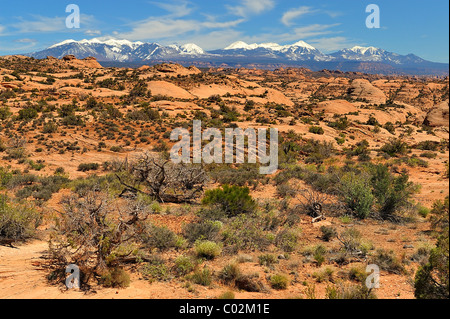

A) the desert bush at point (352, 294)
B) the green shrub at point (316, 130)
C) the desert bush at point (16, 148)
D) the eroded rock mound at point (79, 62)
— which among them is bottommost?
the desert bush at point (352, 294)

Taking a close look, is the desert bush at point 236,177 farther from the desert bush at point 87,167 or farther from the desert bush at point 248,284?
the desert bush at point 248,284

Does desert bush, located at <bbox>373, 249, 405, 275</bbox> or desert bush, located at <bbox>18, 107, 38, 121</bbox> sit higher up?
desert bush, located at <bbox>18, 107, 38, 121</bbox>

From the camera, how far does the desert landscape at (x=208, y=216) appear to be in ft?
18.3

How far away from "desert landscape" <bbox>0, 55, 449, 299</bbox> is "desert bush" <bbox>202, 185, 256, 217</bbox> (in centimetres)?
4

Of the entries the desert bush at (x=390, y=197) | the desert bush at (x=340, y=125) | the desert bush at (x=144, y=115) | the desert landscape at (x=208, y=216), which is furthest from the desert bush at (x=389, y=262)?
the desert bush at (x=340, y=125)

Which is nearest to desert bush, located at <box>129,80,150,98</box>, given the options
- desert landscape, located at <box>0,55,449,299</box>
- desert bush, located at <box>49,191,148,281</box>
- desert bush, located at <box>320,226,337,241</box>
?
desert landscape, located at <box>0,55,449,299</box>

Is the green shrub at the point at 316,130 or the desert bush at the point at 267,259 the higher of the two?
the green shrub at the point at 316,130

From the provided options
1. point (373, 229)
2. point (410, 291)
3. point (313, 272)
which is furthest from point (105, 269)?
point (373, 229)

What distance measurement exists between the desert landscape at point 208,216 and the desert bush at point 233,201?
0.14ft

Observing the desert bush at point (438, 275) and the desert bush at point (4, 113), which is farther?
the desert bush at point (4, 113)

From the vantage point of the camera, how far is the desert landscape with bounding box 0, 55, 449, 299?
5.57 metres

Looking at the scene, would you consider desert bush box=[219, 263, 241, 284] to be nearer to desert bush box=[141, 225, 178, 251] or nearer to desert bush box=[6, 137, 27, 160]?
desert bush box=[141, 225, 178, 251]
